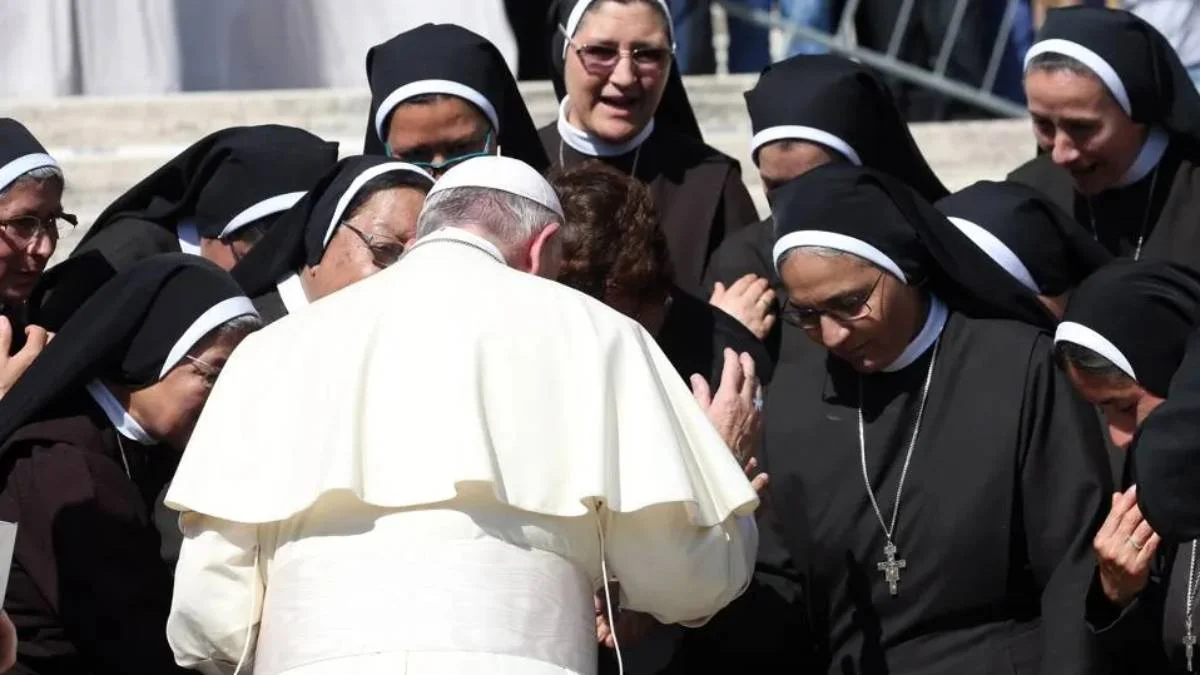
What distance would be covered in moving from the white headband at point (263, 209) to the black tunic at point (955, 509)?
159cm

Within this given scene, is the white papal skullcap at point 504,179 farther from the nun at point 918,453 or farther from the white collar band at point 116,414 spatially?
the white collar band at point 116,414

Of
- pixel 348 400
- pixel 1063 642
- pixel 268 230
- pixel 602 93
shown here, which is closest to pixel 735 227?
pixel 602 93

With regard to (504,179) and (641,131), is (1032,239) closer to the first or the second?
(641,131)

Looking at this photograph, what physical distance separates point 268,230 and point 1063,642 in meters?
2.45

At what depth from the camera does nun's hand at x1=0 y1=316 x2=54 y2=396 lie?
6867 millimetres

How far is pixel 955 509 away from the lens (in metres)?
6.60

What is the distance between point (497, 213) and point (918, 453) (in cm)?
146

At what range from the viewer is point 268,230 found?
7637 mm

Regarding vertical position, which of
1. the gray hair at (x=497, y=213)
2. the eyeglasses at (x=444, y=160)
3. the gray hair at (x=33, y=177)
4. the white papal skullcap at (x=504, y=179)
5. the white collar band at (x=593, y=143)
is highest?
the white papal skullcap at (x=504, y=179)

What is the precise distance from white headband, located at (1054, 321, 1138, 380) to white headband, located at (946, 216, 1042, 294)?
654 millimetres

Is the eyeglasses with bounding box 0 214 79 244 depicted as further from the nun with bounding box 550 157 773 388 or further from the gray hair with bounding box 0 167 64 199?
the nun with bounding box 550 157 773 388

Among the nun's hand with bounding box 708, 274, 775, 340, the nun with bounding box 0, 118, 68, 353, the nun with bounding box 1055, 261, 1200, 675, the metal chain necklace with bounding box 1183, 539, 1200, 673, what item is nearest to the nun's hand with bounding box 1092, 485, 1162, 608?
the nun with bounding box 1055, 261, 1200, 675

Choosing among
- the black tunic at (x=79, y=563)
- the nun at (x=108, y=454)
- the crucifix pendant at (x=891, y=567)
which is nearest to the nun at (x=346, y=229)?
the nun at (x=108, y=454)

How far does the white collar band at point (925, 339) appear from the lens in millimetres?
6766
